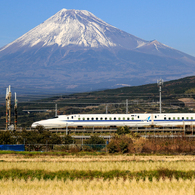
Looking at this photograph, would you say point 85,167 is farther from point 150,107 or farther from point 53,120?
point 150,107

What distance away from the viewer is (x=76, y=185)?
25.7 m

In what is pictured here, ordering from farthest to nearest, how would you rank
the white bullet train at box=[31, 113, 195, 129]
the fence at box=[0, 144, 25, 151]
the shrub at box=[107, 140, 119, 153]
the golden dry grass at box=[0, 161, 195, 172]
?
the white bullet train at box=[31, 113, 195, 129] < the fence at box=[0, 144, 25, 151] < the shrub at box=[107, 140, 119, 153] < the golden dry grass at box=[0, 161, 195, 172]

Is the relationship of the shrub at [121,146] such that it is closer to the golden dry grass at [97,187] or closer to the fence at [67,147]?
the fence at [67,147]

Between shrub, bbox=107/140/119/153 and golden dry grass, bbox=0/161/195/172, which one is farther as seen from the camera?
shrub, bbox=107/140/119/153

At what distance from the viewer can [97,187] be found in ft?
82.0

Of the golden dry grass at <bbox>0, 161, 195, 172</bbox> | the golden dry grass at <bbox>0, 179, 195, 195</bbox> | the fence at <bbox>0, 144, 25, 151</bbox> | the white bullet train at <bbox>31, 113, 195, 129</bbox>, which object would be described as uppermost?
the white bullet train at <bbox>31, 113, 195, 129</bbox>

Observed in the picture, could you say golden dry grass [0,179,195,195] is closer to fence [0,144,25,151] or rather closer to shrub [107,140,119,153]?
shrub [107,140,119,153]

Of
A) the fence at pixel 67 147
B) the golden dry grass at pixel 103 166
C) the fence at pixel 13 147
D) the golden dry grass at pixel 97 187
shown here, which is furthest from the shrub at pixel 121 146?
the golden dry grass at pixel 97 187

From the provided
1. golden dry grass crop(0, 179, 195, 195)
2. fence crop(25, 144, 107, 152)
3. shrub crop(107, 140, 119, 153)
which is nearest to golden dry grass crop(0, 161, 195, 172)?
golden dry grass crop(0, 179, 195, 195)

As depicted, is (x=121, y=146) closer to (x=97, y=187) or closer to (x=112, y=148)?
(x=112, y=148)

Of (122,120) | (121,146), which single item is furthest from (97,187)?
(122,120)

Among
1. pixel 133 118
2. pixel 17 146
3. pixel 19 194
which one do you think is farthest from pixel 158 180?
pixel 133 118

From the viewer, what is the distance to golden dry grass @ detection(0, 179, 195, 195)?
2330 centimetres

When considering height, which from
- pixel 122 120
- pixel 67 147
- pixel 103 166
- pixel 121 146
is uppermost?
pixel 122 120
